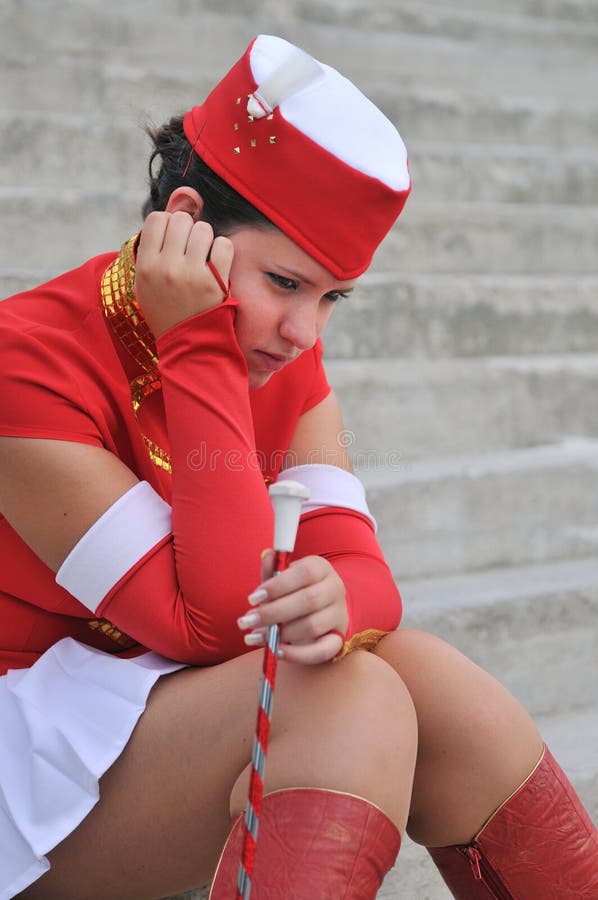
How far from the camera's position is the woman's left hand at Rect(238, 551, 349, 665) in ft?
3.25

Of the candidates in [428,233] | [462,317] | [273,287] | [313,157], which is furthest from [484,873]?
[428,233]

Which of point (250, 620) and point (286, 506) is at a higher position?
point (286, 506)

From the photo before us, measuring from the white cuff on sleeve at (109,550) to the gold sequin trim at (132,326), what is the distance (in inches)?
5.8

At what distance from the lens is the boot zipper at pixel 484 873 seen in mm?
1263

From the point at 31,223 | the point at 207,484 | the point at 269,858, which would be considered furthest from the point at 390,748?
the point at 31,223

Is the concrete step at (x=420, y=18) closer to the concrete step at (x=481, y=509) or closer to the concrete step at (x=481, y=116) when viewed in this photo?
the concrete step at (x=481, y=116)

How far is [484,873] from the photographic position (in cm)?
127

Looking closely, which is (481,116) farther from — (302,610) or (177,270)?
(302,610)

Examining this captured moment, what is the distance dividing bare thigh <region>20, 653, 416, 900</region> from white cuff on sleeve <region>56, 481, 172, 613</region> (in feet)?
0.42

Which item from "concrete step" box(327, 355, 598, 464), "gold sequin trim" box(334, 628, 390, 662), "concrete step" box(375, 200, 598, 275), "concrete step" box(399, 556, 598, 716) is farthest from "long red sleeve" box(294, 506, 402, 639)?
"concrete step" box(375, 200, 598, 275)

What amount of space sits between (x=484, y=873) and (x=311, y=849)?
340 mm

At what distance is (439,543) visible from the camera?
2203mm

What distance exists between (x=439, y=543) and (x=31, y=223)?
103cm

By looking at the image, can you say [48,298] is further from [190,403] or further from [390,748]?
[390,748]
